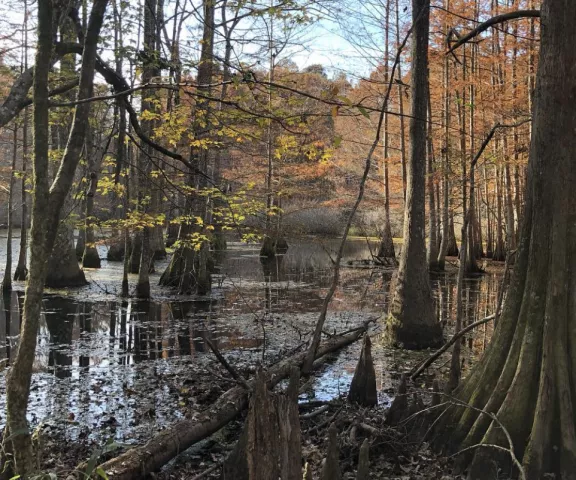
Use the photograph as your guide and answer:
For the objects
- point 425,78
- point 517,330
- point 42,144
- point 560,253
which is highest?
point 425,78

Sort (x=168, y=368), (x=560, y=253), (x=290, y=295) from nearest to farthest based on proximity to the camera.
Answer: (x=560, y=253) < (x=168, y=368) < (x=290, y=295)

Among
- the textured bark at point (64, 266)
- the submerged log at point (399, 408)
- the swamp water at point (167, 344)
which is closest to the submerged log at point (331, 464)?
the submerged log at point (399, 408)

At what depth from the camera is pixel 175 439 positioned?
4.02 meters

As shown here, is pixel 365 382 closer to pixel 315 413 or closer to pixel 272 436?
pixel 315 413

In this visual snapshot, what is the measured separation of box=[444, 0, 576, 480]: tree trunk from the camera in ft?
11.2

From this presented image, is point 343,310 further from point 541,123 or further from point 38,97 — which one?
point 38,97

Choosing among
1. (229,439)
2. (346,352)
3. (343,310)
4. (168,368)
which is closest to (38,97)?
(229,439)

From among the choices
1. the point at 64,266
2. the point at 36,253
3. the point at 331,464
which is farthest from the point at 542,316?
the point at 64,266

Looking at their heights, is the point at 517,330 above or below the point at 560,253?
below

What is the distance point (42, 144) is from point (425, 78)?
6525 millimetres

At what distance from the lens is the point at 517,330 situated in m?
3.81

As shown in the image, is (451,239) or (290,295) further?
(451,239)

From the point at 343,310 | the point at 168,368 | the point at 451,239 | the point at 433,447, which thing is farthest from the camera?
the point at 451,239

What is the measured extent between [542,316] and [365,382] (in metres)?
2.09
